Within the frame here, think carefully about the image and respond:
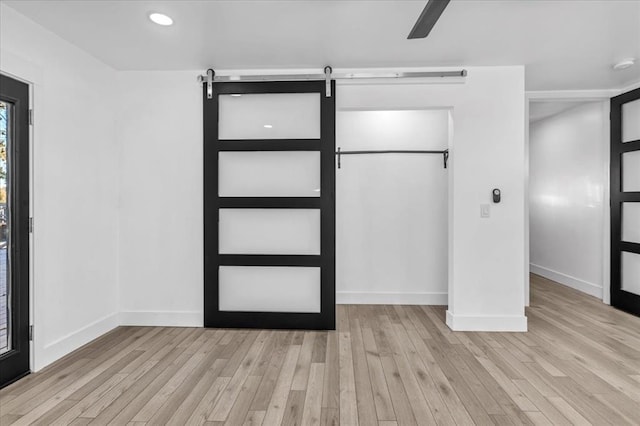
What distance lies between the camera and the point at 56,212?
2732 millimetres

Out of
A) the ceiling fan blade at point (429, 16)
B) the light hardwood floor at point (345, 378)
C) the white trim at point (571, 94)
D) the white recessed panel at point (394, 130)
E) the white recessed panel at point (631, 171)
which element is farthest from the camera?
the white recessed panel at point (394, 130)

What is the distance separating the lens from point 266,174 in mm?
3455

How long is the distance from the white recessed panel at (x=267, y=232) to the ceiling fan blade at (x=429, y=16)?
6.05 ft

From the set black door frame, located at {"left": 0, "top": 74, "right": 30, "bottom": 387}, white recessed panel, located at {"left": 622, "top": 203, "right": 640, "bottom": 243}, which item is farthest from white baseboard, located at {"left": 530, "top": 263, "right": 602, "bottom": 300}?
black door frame, located at {"left": 0, "top": 74, "right": 30, "bottom": 387}

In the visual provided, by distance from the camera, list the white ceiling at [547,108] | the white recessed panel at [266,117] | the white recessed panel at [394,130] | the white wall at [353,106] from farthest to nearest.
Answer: the white ceiling at [547,108], the white recessed panel at [394,130], the white recessed panel at [266,117], the white wall at [353,106]

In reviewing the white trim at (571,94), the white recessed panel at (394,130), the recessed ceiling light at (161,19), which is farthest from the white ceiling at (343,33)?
the white recessed panel at (394,130)

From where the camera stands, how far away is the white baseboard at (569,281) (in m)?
4.49

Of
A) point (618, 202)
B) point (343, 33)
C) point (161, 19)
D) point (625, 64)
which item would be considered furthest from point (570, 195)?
point (161, 19)

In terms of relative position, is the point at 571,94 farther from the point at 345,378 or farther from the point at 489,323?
the point at 345,378

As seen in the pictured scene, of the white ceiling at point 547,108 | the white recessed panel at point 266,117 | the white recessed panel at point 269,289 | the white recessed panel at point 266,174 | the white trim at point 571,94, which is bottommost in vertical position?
the white recessed panel at point 269,289

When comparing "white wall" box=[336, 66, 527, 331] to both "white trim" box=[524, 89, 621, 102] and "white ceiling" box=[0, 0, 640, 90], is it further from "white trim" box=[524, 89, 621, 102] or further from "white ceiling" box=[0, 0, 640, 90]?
"white trim" box=[524, 89, 621, 102]

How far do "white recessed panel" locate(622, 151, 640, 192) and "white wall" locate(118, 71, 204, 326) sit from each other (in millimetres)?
4503

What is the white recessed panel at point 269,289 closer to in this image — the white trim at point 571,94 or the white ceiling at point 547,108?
the white trim at point 571,94

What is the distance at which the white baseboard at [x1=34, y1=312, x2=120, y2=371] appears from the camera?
2600mm
